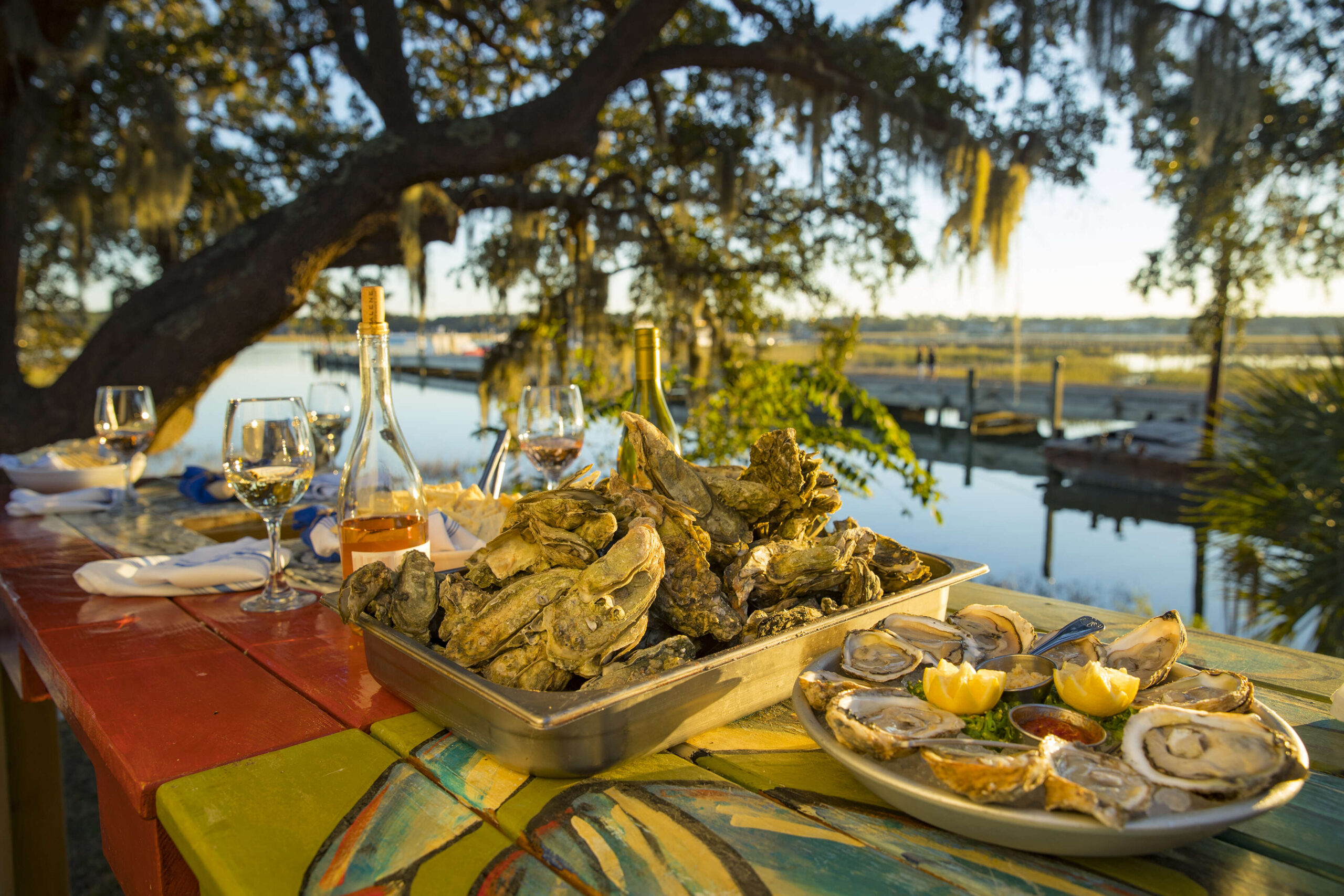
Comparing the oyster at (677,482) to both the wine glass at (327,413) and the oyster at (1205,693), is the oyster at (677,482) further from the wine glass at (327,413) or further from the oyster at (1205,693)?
the wine glass at (327,413)

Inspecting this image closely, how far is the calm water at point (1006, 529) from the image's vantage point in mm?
8695

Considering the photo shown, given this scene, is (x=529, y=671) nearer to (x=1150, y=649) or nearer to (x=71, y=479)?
(x=1150, y=649)

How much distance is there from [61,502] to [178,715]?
70.8 inches

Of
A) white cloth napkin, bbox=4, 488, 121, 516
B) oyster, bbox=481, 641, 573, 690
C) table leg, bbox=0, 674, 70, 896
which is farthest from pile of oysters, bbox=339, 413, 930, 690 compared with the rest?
table leg, bbox=0, 674, 70, 896

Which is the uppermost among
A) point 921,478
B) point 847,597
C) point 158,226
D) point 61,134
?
point 61,134

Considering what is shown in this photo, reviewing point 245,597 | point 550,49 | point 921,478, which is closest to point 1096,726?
point 245,597

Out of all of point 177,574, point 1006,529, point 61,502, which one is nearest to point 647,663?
point 177,574

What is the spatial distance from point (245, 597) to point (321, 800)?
Result: 89 centimetres

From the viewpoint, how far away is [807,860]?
2.09 feet

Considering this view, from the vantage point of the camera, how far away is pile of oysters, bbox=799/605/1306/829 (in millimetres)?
586

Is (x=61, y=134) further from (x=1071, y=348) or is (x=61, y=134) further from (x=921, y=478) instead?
(x=1071, y=348)

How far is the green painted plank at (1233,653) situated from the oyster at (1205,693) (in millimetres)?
351

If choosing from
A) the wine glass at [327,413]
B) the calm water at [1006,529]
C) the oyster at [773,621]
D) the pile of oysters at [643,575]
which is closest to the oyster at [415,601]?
the pile of oysters at [643,575]

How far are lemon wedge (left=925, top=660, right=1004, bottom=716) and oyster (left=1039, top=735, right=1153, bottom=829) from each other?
0.07m
